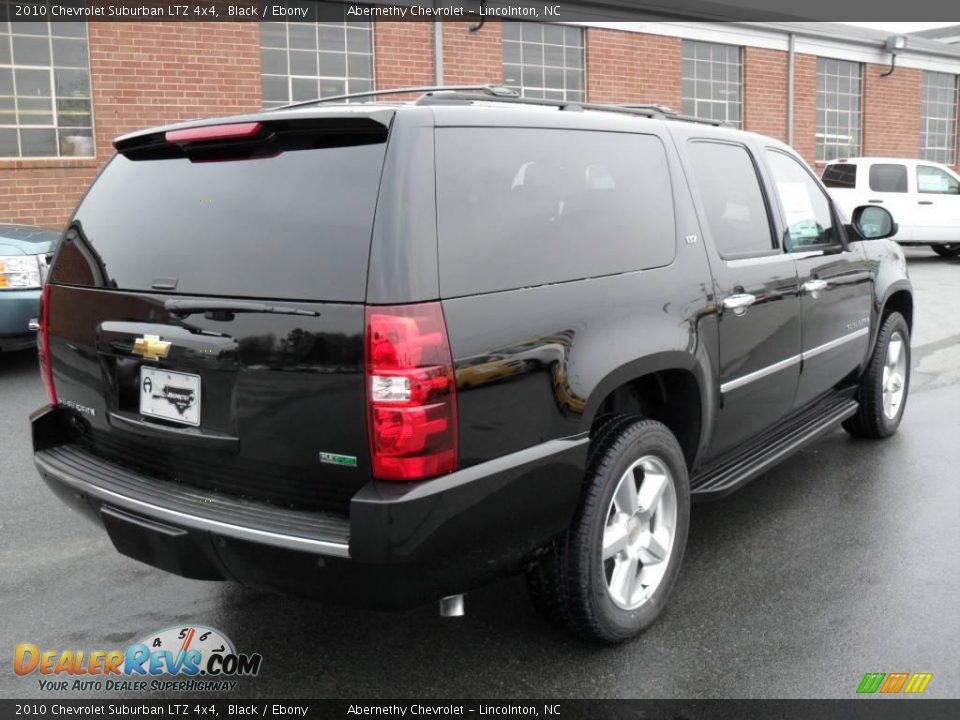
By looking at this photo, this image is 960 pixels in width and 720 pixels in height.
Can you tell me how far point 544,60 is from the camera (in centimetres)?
1631

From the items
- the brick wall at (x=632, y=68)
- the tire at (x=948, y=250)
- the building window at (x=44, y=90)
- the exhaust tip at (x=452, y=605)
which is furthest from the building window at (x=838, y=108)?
the exhaust tip at (x=452, y=605)

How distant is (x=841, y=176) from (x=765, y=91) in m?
2.65

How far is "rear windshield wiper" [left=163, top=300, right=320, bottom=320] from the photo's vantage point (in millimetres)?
2662

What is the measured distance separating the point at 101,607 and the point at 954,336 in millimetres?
8935

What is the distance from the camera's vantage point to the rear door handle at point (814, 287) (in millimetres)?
4492

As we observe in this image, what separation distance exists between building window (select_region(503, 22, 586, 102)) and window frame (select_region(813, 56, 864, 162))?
7206mm

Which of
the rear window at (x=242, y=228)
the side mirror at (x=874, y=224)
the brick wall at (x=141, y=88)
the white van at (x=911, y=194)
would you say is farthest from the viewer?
the white van at (x=911, y=194)

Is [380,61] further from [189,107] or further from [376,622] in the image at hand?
[376,622]

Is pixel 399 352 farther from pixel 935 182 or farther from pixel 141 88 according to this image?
pixel 935 182

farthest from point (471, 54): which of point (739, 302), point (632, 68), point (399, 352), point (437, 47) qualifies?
point (399, 352)

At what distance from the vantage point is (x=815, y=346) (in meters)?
4.65

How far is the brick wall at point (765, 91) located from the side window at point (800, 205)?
50.6ft

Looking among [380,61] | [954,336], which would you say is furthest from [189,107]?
[954,336]

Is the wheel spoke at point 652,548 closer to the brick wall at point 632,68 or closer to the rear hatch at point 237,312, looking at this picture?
the rear hatch at point 237,312
